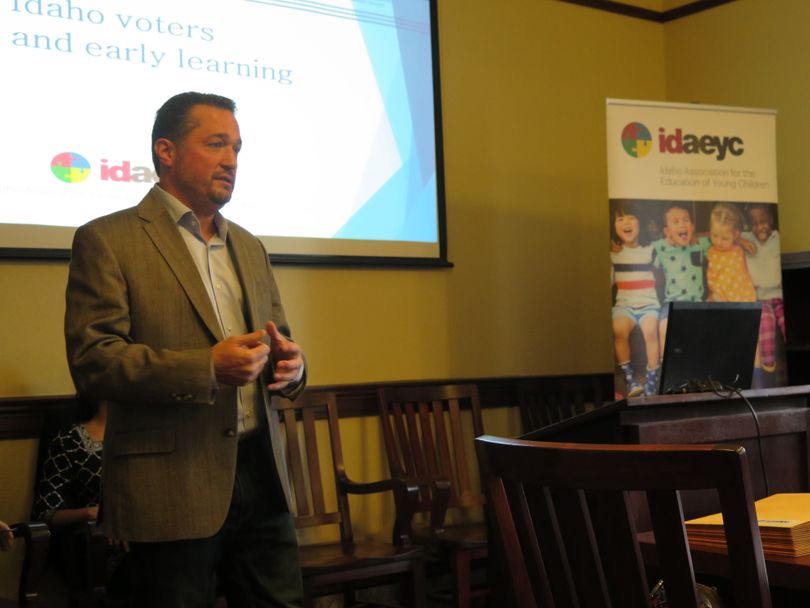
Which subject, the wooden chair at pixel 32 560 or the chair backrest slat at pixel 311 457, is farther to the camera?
the chair backrest slat at pixel 311 457

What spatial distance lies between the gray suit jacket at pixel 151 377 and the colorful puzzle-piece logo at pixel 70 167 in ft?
4.56

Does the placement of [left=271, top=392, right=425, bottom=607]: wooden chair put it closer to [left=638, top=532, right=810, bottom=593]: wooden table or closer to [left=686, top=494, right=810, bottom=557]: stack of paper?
[left=686, top=494, right=810, bottom=557]: stack of paper

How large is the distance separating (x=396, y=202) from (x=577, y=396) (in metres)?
1.25

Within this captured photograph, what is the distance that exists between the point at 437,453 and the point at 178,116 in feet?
7.40

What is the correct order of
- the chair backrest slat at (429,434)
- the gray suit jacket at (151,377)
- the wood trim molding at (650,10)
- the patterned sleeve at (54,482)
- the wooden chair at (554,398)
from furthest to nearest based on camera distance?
the wood trim molding at (650,10) → the wooden chair at (554,398) → the chair backrest slat at (429,434) → the patterned sleeve at (54,482) → the gray suit jacket at (151,377)

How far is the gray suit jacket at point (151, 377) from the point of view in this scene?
85.0 inches

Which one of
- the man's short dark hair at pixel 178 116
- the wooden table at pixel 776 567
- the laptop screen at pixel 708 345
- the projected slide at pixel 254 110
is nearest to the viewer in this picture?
the wooden table at pixel 776 567

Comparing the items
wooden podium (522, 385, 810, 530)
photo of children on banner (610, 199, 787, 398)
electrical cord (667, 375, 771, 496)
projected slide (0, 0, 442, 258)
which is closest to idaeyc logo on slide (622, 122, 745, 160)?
photo of children on banner (610, 199, 787, 398)

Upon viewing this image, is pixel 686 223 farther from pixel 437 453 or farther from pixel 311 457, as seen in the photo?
pixel 311 457

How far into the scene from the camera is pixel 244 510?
2.31m

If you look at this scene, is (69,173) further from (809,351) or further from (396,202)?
(809,351)

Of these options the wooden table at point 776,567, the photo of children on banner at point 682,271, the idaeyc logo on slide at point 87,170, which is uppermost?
the idaeyc logo on slide at point 87,170

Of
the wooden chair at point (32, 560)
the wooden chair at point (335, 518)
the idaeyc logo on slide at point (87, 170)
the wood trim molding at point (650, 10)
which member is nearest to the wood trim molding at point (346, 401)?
the wooden chair at point (335, 518)

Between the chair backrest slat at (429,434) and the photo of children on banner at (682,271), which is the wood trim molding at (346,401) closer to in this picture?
the chair backrest slat at (429,434)
